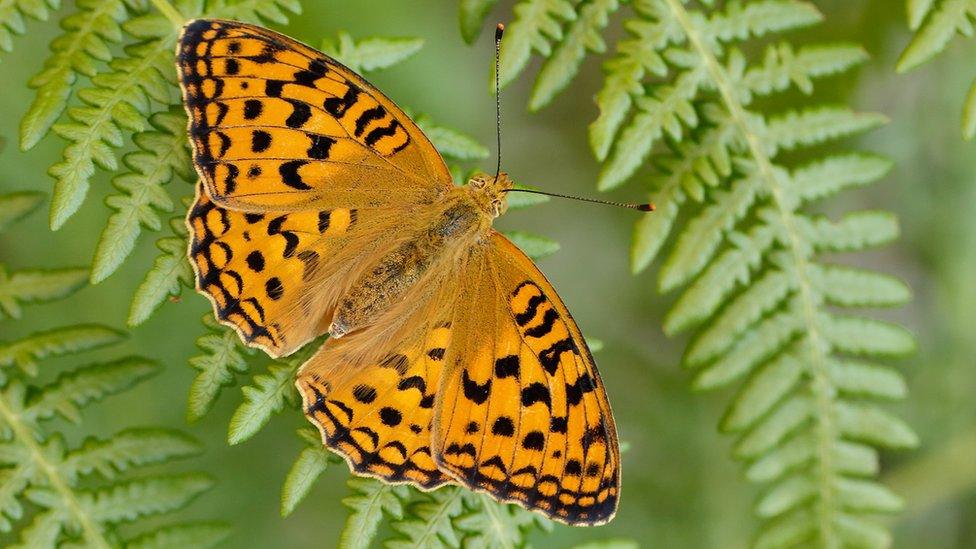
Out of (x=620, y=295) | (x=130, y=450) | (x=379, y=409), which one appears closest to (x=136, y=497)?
(x=130, y=450)

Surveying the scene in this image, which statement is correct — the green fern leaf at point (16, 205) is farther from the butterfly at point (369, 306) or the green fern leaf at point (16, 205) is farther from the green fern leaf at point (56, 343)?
the butterfly at point (369, 306)

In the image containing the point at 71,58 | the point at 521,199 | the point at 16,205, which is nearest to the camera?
the point at 71,58

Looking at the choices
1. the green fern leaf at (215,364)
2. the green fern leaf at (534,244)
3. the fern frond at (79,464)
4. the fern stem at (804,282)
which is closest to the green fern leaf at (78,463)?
the fern frond at (79,464)

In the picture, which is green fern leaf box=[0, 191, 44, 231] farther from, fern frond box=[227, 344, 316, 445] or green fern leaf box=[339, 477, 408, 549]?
green fern leaf box=[339, 477, 408, 549]

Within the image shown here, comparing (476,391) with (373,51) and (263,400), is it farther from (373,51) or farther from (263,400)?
(373,51)

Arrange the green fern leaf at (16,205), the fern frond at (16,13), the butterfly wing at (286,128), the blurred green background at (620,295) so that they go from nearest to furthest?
the butterfly wing at (286,128) < the fern frond at (16,13) < the green fern leaf at (16,205) < the blurred green background at (620,295)

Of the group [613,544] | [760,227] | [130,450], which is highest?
[760,227]

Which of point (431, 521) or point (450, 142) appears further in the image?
point (450, 142)

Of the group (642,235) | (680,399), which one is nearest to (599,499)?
(642,235)
